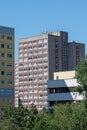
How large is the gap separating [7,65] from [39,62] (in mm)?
84854

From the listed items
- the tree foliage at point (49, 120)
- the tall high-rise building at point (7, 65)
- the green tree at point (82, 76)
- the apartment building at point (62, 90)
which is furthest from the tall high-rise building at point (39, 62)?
the tree foliage at point (49, 120)

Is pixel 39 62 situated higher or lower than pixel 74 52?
lower

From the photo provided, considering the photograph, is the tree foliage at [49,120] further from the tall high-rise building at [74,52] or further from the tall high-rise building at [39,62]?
the tall high-rise building at [74,52]

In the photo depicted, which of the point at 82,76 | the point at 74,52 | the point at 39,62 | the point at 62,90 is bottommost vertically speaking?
the point at 62,90

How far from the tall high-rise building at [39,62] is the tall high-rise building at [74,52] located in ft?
8.34

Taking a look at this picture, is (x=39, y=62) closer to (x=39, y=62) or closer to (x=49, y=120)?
(x=39, y=62)

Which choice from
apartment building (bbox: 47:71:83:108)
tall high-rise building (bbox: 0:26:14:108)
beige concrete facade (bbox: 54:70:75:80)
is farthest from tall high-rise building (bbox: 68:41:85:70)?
tall high-rise building (bbox: 0:26:14:108)

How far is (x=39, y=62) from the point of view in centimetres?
17425

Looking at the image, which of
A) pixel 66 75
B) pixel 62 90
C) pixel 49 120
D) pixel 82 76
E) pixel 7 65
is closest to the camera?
pixel 49 120

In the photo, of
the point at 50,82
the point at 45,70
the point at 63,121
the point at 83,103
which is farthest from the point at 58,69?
the point at 63,121

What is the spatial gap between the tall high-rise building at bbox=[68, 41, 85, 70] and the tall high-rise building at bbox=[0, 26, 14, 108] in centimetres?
9321

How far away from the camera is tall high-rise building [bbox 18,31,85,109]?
169 meters

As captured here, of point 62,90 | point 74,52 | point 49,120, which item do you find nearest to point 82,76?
point 49,120

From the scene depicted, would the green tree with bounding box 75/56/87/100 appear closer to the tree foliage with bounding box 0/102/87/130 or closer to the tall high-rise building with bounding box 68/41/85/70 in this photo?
the tree foliage with bounding box 0/102/87/130
